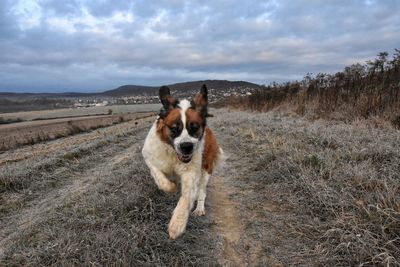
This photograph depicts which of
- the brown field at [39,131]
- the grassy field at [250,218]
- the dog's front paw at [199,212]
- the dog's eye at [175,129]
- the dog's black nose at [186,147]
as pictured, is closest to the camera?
the grassy field at [250,218]

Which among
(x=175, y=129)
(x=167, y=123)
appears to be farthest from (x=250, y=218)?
(x=167, y=123)

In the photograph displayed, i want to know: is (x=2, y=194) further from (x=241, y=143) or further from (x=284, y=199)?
(x=241, y=143)

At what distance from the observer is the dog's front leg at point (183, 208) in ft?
13.4

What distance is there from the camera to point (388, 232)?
3432mm

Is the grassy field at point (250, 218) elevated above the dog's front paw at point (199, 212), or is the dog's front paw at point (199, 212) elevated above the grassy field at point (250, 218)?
the grassy field at point (250, 218)

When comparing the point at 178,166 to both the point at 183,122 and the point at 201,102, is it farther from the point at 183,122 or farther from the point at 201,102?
the point at 201,102

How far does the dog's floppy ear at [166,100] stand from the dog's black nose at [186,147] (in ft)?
2.16

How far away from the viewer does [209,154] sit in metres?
6.08

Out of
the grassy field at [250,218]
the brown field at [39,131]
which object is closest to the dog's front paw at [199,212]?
the grassy field at [250,218]

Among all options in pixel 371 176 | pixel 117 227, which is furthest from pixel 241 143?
pixel 117 227

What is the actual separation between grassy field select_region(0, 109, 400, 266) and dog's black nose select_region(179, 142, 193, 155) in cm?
78

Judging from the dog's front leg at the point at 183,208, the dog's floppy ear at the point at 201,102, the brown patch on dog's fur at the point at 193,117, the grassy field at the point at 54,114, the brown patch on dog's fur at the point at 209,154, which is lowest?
the grassy field at the point at 54,114

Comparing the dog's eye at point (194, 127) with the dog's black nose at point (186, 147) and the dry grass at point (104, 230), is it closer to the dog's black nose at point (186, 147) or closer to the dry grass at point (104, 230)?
the dog's black nose at point (186, 147)

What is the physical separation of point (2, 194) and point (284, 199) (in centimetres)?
542
